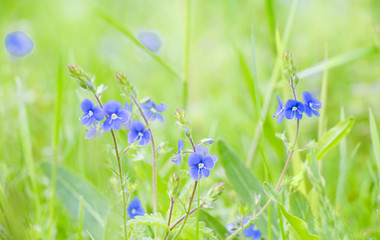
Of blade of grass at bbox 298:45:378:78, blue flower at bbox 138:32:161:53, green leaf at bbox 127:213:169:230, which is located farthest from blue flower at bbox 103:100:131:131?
blue flower at bbox 138:32:161:53

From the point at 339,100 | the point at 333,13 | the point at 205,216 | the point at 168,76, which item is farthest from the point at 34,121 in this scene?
the point at 333,13

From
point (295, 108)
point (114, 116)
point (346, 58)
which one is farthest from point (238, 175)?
point (346, 58)

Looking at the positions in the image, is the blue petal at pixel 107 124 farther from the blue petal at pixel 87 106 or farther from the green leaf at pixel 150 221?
the green leaf at pixel 150 221

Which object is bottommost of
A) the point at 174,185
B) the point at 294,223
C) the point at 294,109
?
the point at 294,223

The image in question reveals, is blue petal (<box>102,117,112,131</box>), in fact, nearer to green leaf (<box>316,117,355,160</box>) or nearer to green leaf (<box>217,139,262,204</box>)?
green leaf (<box>217,139,262,204</box>)

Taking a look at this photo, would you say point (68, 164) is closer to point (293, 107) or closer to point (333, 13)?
point (293, 107)

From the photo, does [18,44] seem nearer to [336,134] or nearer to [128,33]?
[128,33]

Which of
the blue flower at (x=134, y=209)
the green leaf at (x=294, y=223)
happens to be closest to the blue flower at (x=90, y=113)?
the blue flower at (x=134, y=209)
